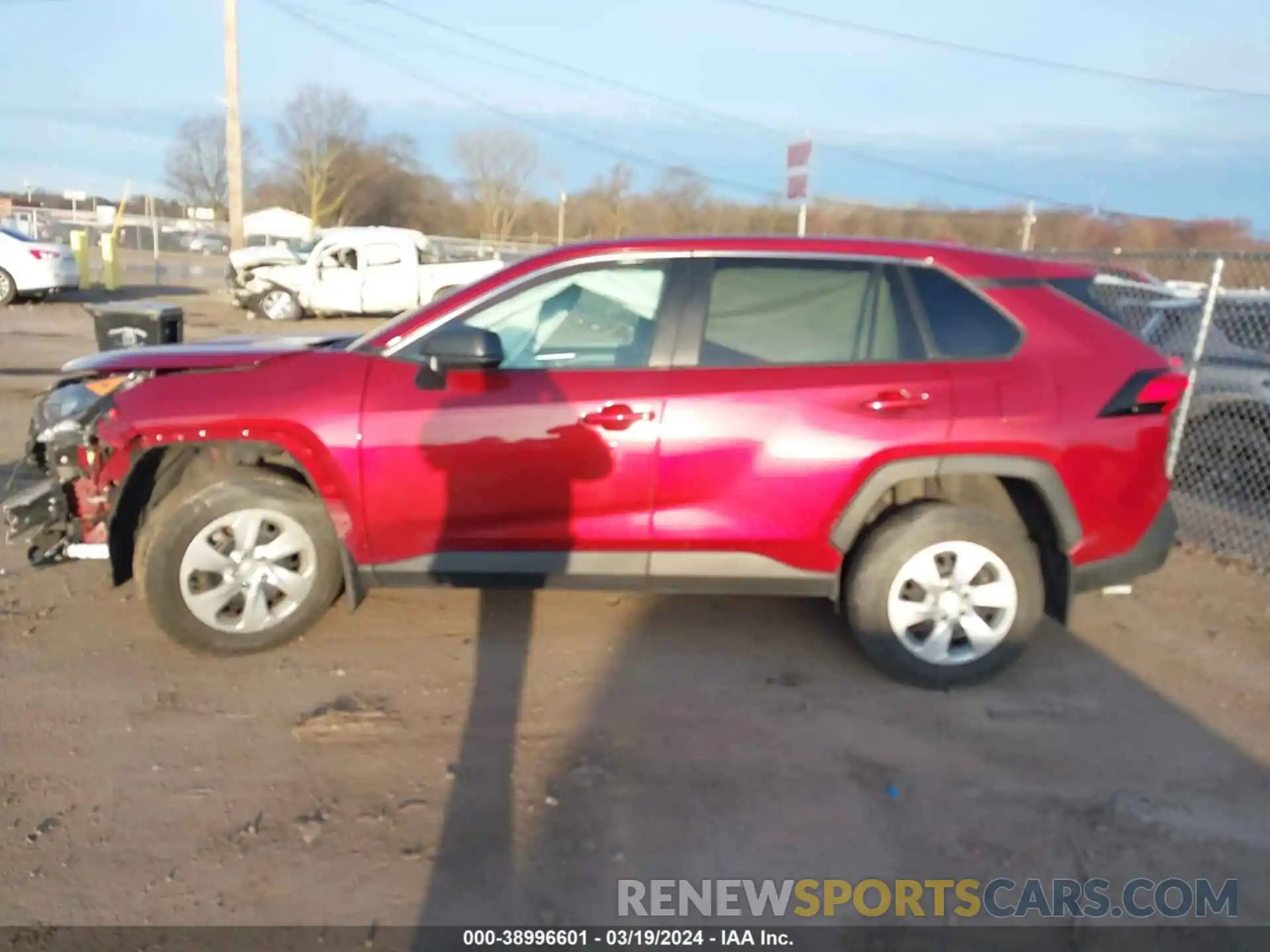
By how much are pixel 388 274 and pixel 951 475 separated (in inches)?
694

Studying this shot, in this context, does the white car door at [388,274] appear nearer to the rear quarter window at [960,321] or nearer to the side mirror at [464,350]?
the side mirror at [464,350]

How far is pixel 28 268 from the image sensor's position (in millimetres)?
19125

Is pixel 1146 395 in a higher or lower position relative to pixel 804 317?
lower

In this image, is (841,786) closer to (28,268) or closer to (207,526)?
(207,526)

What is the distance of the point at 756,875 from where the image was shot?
118 inches

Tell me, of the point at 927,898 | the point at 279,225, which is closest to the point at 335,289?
the point at 927,898

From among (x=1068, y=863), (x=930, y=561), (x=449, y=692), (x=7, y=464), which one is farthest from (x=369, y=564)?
(x=7, y=464)

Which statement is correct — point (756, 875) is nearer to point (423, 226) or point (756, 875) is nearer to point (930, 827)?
point (930, 827)

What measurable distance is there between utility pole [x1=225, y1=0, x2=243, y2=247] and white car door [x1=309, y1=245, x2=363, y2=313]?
541 centimetres

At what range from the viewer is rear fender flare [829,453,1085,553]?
13.3 ft

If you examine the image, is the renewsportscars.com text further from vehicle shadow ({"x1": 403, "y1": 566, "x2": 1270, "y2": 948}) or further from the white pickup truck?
the white pickup truck

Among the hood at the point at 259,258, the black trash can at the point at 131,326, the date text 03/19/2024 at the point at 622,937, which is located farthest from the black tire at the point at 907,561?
the hood at the point at 259,258

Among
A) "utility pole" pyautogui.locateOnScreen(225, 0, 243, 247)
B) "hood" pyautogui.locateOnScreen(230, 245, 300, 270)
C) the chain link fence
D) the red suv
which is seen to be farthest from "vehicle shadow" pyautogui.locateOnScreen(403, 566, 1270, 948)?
"utility pole" pyautogui.locateOnScreen(225, 0, 243, 247)

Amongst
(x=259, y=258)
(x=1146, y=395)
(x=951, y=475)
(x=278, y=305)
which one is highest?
(x=259, y=258)
